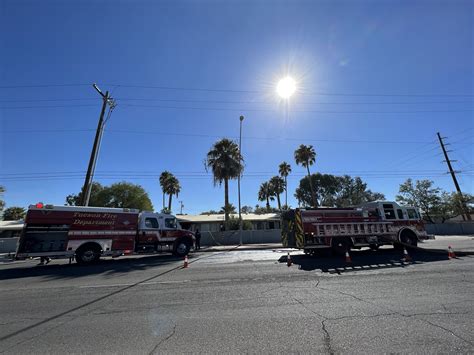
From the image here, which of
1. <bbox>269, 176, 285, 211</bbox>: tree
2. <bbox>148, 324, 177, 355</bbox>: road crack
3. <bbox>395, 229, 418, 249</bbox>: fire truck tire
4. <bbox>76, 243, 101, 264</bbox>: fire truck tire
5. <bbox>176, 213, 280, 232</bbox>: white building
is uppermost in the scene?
<bbox>269, 176, 285, 211</bbox>: tree

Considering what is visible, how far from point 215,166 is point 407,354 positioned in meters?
26.9

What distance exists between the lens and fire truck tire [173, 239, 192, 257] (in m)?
16.1

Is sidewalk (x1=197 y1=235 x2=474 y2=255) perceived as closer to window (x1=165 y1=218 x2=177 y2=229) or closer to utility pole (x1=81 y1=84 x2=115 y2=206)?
window (x1=165 y1=218 x2=177 y2=229)

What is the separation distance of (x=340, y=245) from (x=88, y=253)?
13.6 metres

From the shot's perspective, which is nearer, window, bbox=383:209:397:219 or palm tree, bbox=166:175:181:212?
window, bbox=383:209:397:219

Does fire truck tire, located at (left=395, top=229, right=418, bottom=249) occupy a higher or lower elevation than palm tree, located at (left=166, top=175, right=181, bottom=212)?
lower

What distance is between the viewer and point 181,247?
16.3 metres

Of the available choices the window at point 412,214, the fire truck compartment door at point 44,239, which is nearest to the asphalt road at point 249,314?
the fire truck compartment door at point 44,239

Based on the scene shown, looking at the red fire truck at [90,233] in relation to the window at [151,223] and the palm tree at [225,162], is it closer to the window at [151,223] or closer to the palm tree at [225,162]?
the window at [151,223]

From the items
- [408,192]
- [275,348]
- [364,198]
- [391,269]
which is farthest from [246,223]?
[364,198]

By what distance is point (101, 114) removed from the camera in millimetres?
21688

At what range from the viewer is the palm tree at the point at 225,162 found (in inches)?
1149

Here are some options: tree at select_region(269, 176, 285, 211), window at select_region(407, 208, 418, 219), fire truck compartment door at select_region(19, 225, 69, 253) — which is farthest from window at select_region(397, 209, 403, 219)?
tree at select_region(269, 176, 285, 211)

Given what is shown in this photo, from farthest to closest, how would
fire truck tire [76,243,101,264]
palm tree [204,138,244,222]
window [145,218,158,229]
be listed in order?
palm tree [204,138,244,222] < window [145,218,158,229] < fire truck tire [76,243,101,264]
